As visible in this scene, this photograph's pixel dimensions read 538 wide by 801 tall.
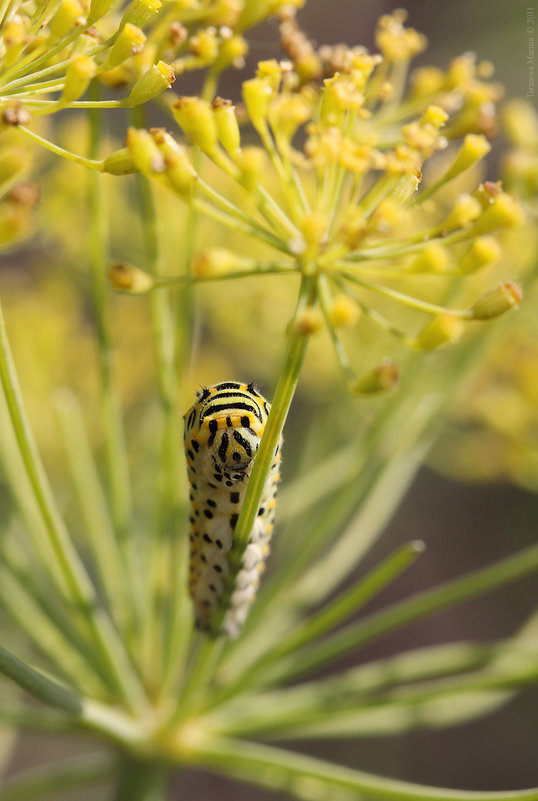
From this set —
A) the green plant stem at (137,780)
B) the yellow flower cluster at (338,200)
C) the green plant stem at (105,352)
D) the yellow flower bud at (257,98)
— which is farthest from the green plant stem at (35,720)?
the yellow flower bud at (257,98)

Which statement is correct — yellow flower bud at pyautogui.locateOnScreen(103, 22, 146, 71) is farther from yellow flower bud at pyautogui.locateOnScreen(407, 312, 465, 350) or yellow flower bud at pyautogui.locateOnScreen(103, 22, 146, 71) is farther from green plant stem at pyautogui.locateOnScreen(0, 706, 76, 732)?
green plant stem at pyautogui.locateOnScreen(0, 706, 76, 732)

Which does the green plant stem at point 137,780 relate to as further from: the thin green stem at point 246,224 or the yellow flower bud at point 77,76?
the yellow flower bud at point 77,76

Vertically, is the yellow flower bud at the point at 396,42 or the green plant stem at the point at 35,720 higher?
the yellow flower bud at the point at 396,42

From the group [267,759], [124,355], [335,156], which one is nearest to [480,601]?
[124,355]

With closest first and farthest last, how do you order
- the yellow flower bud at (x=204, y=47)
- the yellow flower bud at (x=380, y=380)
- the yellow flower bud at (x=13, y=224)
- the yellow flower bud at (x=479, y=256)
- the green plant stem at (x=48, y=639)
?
1. the yellow flower bud at (x=13, y=224)
2. the yellow flower bud at (x=380, y=380)
3. the yellow flower bud at (x=479, y=256)
4. the yellow flower bud at (x=204, y=47)
5. the green plant stem at (x=48, y=639)

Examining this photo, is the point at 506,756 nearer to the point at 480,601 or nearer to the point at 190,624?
the point at 480,601

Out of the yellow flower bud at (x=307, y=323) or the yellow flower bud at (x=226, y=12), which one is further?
the yellow flower bud at (x=226, y=12)

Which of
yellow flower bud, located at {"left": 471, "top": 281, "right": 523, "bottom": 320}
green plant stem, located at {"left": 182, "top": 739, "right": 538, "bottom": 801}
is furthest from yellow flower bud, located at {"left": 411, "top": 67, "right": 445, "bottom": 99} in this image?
green plant stem, located at {"left": 182, "top": 739, "right": 538, "bottom": 801}
